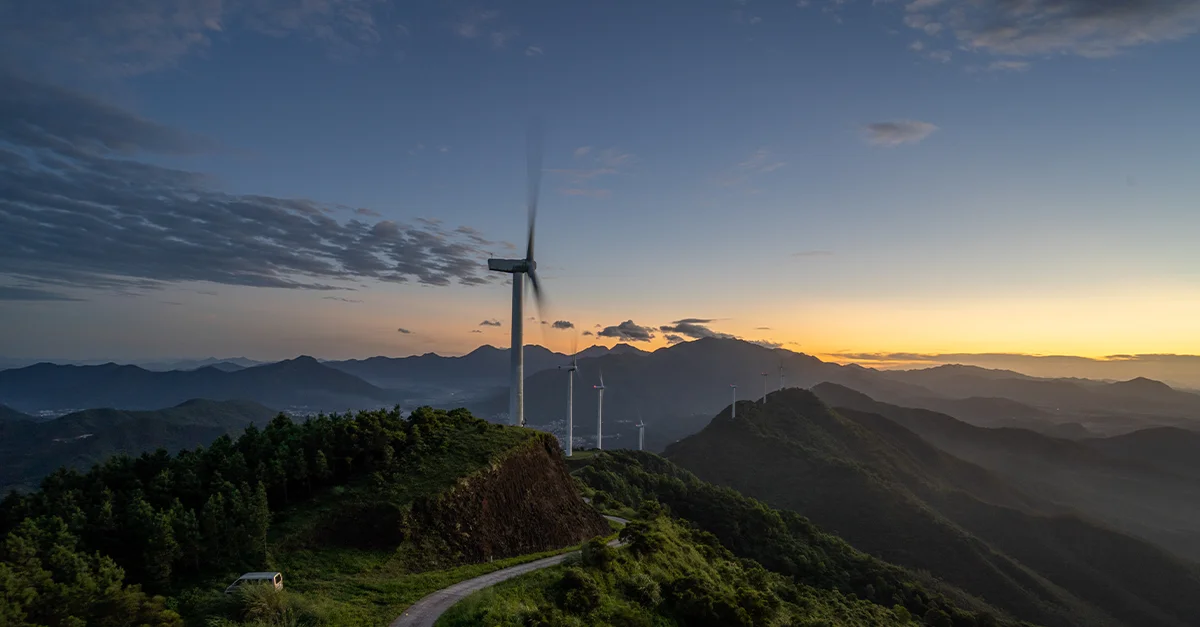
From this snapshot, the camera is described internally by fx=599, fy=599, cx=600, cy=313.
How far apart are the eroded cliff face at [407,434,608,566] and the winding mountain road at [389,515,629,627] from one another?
14.2 ft

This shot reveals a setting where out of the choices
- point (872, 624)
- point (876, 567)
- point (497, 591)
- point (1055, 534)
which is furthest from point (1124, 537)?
point (497, 591)

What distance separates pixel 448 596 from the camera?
3147 cm

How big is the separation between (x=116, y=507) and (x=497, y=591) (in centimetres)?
2316

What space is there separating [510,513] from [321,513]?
1431cm

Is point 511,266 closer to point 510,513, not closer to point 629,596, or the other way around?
point 510,513

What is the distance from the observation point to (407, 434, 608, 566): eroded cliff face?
4153cm

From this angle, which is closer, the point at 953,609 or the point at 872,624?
the point at 872,624

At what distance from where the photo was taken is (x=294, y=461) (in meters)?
41.9

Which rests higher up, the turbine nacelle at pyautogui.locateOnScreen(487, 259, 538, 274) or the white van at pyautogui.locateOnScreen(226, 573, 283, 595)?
the turbine nacelle at pyautogui.locateOnScreen(487, 259, 538, 274)

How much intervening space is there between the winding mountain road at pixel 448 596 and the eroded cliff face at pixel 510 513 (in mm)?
4336

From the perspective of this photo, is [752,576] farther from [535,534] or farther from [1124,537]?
[1124,537]

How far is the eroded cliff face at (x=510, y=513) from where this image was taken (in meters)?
41.5

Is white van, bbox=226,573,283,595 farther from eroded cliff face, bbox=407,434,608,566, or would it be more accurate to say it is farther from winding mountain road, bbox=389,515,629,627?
eroded cliff face, bbox=407,434,608,566

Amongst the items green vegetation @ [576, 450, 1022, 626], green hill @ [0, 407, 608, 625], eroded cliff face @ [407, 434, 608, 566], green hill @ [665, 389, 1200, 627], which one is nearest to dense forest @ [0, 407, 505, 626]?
green hill @ [0, 407, 608, 625]
